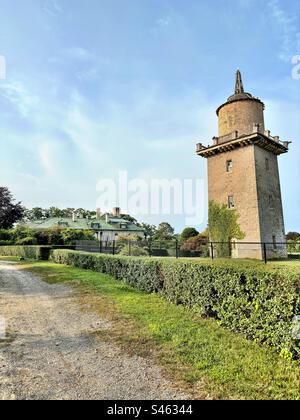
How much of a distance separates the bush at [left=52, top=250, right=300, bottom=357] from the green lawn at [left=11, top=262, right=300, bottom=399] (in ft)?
0.76

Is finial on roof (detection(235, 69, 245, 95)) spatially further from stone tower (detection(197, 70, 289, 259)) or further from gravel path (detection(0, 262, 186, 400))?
gravel path (detection(0, 262, 186, 400))

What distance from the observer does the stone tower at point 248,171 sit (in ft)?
82.8

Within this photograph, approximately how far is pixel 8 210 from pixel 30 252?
26.9 feet

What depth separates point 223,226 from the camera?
89.2 feet

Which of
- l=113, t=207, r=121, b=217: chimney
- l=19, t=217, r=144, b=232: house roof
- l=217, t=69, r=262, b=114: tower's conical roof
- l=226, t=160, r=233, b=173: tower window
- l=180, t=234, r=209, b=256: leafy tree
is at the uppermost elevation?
l=217, t=69, r=262, b=114: tower's conical roof

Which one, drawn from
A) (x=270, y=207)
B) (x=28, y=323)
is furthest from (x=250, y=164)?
(x=28, y=323)

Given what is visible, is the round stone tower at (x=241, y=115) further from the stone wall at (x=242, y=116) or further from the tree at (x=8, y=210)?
the tree at (x=8, y=210)

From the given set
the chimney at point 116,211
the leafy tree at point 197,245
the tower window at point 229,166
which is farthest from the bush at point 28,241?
the chimney at point 116,211

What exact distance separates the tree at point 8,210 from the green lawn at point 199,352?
28209 millimetres

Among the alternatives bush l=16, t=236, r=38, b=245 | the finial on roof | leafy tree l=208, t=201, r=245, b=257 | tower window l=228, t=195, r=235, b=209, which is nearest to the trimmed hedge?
bush l=16, t=236, r=38, b=245

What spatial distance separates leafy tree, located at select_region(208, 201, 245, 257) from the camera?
2622 cm

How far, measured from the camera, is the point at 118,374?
12.8 ft
